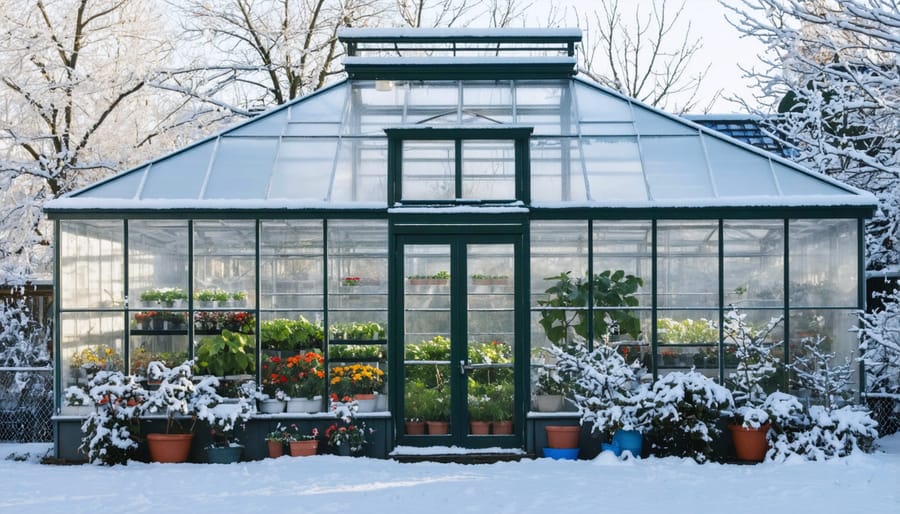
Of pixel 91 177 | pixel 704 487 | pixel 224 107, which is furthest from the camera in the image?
pixel 224 107

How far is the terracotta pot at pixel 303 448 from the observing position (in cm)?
1055

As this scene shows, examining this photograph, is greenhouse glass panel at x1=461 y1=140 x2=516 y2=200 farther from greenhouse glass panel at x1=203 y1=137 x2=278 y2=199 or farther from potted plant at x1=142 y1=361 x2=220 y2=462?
potted plant at x1=142 y1=361 x2=220 y2=462

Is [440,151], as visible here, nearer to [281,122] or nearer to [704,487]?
[281,122]

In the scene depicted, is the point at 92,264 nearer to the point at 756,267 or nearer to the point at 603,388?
the point at 603,388

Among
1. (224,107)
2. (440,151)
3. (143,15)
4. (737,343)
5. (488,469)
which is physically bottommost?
(488,469)

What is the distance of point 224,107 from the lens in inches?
747

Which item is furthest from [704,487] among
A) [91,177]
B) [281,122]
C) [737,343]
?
[91,177]

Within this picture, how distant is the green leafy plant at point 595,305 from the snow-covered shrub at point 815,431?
161cm

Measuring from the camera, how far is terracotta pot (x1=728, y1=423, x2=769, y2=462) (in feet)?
34.4

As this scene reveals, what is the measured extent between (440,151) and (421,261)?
121cm

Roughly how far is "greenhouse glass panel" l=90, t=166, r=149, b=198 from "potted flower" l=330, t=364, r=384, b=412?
9.46 ft

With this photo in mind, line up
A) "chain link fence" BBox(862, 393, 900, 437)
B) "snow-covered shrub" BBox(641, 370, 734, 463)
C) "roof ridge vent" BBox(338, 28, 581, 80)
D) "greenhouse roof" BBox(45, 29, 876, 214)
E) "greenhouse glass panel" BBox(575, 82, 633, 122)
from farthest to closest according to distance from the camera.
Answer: "chain link fence" BBox(862, 393, 900, 437)
"roof ridge vent" BBox(338, 28, 581, 80)
"greenhouse glass panel" BBox(575, 82, 633, 122)
"greenhouse roof" BBox(45, 29, 876, 214)
"snow-covered shrub" BBox(641, 370, 734, 463)

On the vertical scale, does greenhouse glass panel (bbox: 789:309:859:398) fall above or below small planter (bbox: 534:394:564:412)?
above

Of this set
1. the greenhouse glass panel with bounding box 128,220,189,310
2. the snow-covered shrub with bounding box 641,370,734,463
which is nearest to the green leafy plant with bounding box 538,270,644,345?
the snow-covered shrub with bounding box 641,370,734,463
